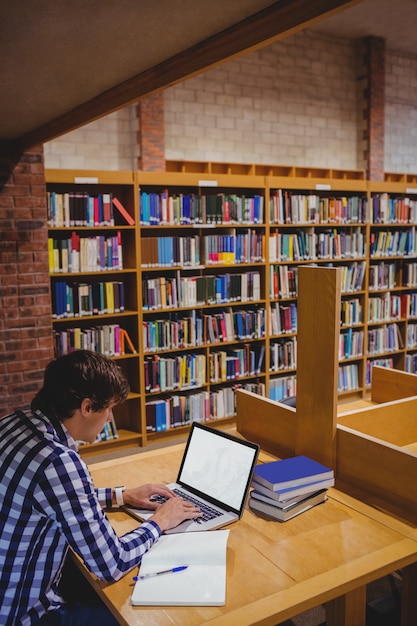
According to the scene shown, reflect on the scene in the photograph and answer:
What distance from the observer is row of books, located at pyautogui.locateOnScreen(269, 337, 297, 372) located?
5.79 m

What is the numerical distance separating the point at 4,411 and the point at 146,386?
4.25 feet

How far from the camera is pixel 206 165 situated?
22.3 feet

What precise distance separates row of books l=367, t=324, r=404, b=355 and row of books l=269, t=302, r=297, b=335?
113 cm

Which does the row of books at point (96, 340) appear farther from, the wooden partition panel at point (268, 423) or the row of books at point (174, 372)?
the wooden partition panel at point (268, 423)

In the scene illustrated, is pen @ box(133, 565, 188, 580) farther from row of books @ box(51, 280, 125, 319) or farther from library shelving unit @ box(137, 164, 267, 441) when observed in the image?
library shelving unit @ box(137, 164, 267, 441)

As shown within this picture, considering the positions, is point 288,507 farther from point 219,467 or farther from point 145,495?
point 145,495

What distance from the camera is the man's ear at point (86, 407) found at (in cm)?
173

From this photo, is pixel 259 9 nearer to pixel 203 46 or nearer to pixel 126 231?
pixel 203 46

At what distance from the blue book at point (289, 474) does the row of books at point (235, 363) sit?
3.17 meters

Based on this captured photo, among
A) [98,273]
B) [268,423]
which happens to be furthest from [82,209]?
[268,423]

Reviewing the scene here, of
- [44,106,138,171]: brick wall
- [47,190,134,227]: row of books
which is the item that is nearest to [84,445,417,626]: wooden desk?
[47,190,134,227]: row of books

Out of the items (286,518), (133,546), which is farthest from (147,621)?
(286,518)

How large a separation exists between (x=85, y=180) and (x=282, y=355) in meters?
2.58

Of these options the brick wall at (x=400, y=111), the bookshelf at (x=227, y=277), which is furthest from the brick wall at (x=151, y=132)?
the brick wall at (x=400, y=111)
